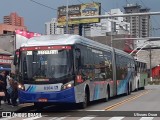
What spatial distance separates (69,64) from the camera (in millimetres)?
17547

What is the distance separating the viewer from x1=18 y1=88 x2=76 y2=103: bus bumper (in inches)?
673

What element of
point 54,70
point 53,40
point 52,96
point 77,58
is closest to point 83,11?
point 53,40

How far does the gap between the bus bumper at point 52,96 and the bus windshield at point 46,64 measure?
62 centimetres

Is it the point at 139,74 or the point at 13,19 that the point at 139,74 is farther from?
the point at 13,19

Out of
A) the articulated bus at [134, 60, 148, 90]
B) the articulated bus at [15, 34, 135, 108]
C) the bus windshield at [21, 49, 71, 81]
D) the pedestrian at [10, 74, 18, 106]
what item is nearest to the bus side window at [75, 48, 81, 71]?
the articulated bus at [15, 34, 135, 108]

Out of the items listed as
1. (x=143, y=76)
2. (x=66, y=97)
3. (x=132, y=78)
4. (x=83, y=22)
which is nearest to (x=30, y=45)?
(x=66, y=97)

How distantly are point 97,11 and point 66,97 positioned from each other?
53810 mm

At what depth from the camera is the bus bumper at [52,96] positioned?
1709cm

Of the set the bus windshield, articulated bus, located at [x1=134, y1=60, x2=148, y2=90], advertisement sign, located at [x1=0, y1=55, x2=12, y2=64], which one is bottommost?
articulated bus, located at [x1=134, y1=60, x2=148, y2=90]

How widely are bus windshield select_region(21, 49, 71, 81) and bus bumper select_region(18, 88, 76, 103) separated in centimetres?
62

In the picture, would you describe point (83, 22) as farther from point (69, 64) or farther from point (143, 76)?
point (69, 64)

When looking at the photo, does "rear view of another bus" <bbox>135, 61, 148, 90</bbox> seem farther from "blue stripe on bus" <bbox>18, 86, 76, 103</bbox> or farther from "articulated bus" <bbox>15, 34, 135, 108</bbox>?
"blue stripe on bus" <bbox>18, 86, 76, 103</bbox>

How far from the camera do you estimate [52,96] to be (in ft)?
56.1

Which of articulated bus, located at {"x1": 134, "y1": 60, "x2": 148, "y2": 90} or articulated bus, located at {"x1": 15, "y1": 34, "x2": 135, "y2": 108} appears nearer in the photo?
articulated bus, located at {"x1": 15, "y1": 34, "x2": 135, "y2": 108}
